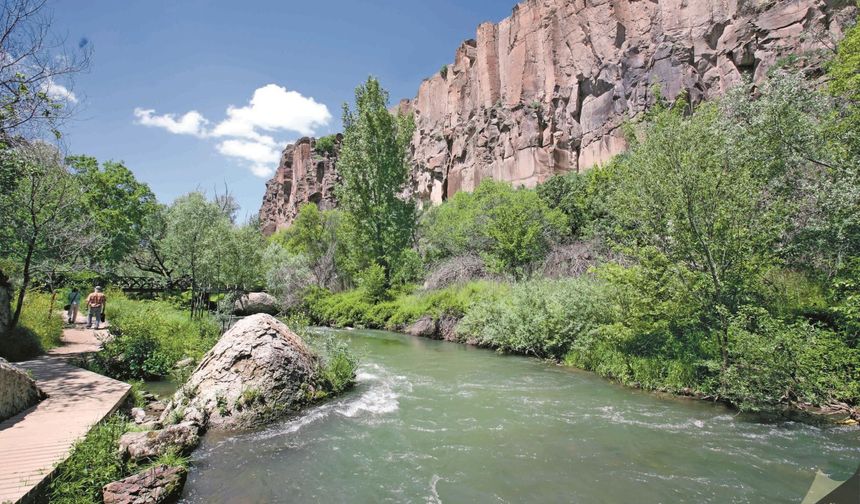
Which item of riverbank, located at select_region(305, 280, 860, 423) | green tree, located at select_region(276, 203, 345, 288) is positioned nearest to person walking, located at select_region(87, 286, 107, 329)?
riverbank, located at select_region(305, 280, 860, 423)

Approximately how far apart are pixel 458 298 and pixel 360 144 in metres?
13.8

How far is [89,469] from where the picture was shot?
5262mm

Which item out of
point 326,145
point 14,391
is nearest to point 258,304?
point 14,391

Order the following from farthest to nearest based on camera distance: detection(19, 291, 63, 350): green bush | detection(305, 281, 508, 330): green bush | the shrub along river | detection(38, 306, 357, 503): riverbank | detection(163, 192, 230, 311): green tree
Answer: detection(163, 192, 230, 311): green tree → detection(305, 281, 508, 330): green bush → detection(19, 291, 63, 350): green bush → the shrub along river → detection(38, 306, 357, 503): riverbank

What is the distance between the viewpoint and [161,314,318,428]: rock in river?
8.10 m

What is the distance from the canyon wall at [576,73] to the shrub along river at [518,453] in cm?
2657

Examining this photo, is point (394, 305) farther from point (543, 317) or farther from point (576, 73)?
point (576, 73)

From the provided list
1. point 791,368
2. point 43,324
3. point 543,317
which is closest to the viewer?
point 791,368

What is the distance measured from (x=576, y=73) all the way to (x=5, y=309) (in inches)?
2061

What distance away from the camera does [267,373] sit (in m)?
8.88

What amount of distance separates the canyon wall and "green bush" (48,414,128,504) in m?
31.4

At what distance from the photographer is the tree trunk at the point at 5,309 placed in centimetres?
1034

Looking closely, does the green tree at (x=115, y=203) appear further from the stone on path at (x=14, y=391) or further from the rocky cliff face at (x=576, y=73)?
the rocky cliff face at (x=576, y=73)

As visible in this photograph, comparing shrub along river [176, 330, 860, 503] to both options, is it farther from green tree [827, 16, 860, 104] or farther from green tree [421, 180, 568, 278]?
green tree [421, 180, 568, 278]
